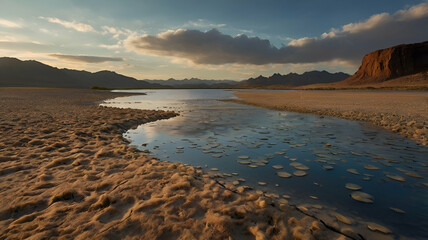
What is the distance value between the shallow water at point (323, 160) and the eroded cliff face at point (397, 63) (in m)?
160

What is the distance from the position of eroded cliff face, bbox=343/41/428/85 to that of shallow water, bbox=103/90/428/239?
159704 mm

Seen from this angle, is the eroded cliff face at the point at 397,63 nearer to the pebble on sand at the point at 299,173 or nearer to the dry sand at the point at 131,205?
the pebble on sand at the point at 299,173

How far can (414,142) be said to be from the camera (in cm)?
812

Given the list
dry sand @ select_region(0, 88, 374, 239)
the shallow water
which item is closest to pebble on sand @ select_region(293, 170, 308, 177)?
the shallow water

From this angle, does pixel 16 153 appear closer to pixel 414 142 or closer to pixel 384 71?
pixel 414 142

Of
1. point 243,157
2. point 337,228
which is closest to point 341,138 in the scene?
point 243,157

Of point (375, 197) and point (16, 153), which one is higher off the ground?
point (16, 153)

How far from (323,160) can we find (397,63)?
6876 inches

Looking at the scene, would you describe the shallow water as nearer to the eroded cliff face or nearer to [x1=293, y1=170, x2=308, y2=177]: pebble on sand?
[x1=293, y1=170, x2=308, y2=177]: pebble on sand

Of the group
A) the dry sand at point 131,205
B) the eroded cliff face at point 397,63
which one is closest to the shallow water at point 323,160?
the dry sand at point 131,205

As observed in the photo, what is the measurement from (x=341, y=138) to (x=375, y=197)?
538 cm

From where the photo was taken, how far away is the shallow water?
3.83 meters

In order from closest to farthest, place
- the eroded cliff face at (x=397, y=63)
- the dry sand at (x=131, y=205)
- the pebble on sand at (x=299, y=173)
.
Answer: the dry sand at (x=131, y=205) → the pebble on sand at (x=299, y=173) → the eroded cliff face at (x=397, y=63)

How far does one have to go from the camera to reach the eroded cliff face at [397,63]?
128875 millimetres
